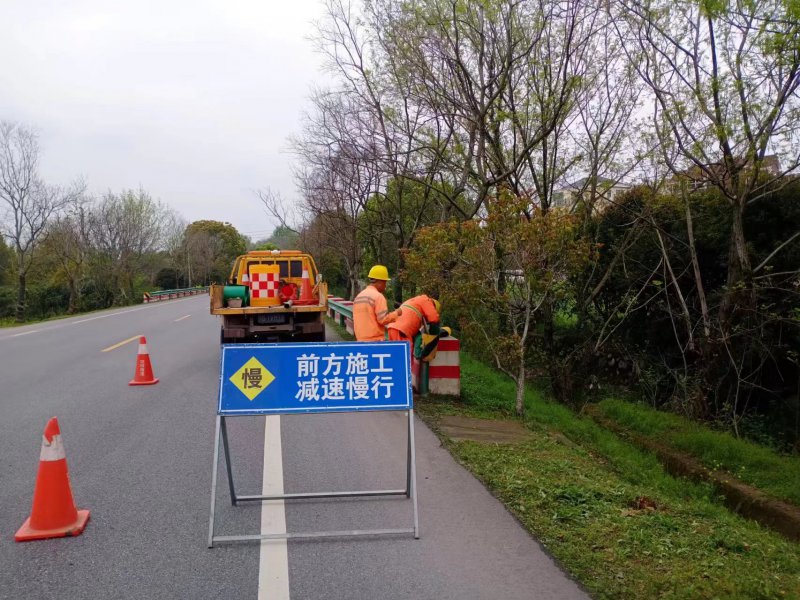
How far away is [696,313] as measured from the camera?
13.8 metres

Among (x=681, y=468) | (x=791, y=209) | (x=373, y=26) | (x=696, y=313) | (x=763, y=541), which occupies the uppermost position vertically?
(x=373, y=26)

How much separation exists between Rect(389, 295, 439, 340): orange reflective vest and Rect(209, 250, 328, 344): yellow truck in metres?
4.75

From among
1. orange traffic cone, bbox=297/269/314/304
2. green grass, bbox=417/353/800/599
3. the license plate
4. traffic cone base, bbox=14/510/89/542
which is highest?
orange traffic cone, bbox=297/269/314/304

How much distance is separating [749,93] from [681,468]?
5921mm

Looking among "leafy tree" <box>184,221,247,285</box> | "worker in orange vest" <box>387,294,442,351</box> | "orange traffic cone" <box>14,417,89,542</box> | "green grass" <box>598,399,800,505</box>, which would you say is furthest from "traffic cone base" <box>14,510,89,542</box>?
"leafy tree" <box>184,221,247,285</box>

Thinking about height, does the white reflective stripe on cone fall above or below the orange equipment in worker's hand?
below

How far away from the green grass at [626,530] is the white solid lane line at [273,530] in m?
1.73

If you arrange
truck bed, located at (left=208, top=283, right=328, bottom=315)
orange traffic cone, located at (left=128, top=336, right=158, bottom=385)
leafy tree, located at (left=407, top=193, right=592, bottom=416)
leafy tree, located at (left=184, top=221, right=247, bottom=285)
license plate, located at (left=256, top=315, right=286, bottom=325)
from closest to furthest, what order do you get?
leafy tree, located at (left=407, top=193, right=592, bottom=416) → orange traffic cone, located at (left=128, top=336, right=158, bottom=385) → truck bed, located at (left=208, top=283, right=328, bottom=315) → license plate, located at (left=256, top=315, right=286, bottom=325) → leafy tree, located at (left=184, top=221, right=247, bottom=285)

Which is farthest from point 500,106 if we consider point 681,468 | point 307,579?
point 307,579

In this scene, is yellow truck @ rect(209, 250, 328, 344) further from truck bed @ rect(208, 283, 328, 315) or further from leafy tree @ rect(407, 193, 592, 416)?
leafy tree @ rect(407, 193, 592, 416)

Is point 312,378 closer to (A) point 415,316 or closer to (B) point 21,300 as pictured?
(A) point 415,316

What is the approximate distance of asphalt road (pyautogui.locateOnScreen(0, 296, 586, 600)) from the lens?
376 cm

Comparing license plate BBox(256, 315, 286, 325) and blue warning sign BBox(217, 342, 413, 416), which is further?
license plate BBox(256, 315, 286, 325)

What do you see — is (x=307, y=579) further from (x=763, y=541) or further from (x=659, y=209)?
(x=659, y=209)
